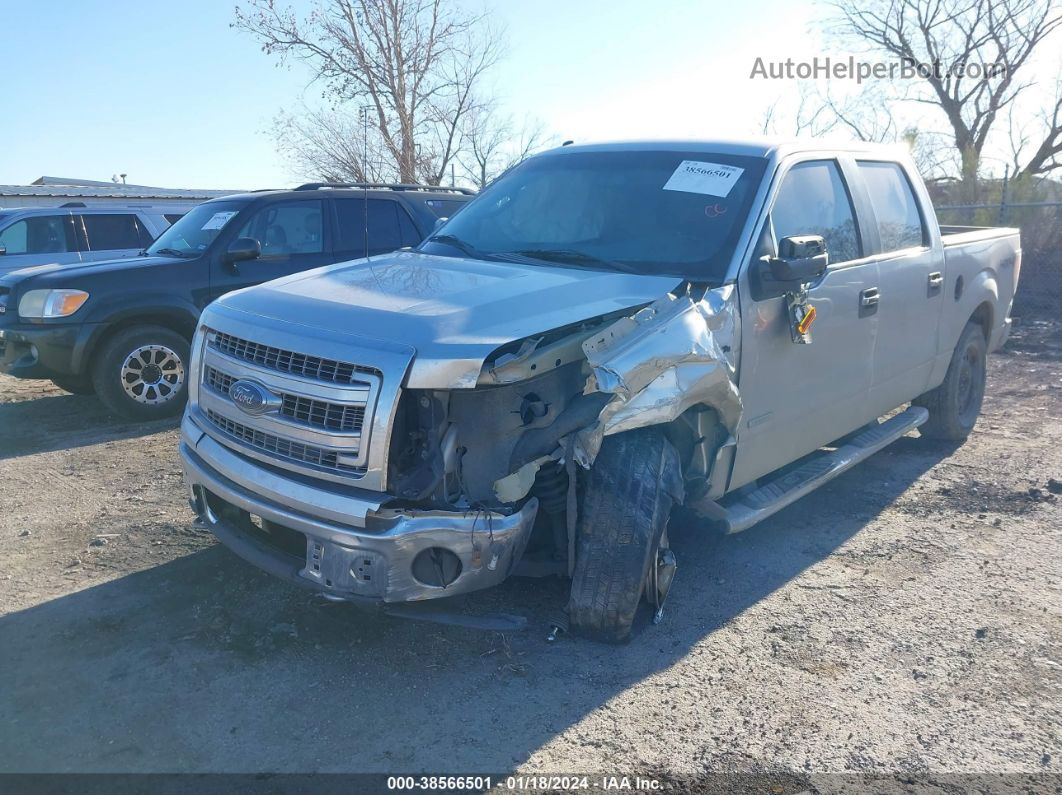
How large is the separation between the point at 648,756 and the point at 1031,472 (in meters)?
4.38

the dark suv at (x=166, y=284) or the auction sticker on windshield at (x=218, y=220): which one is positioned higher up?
the auction sticker on windshield at (x=218, y=220)

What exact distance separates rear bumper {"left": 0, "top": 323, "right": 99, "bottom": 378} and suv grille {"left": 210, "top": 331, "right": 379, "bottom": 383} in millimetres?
4054

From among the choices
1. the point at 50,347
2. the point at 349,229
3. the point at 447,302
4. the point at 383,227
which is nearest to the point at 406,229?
the point at 383,227

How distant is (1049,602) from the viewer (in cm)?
407

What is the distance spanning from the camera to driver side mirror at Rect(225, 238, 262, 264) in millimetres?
7141

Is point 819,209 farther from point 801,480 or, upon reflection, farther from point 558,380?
point 558,380

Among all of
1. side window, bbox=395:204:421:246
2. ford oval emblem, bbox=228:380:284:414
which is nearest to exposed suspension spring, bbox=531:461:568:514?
ford oval emblem, bbox=228:380:284:414

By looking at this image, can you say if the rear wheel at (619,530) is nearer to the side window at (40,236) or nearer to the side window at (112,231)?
the side window at (112,231)

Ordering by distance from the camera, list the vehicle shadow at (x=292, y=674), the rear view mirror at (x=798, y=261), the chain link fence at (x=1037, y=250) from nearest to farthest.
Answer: the vehicle shadow at (x=292, y=674) → the rear view mirror at (x=798, y=261) → the chain link fence at (x=1037, y=250)

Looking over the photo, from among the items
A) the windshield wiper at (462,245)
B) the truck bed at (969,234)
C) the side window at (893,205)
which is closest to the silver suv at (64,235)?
the windshield wiper at (462,245)

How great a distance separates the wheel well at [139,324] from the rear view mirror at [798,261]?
4891mm

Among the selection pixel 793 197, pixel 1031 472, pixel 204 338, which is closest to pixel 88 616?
pixel 204 338

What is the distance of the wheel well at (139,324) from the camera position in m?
7.14

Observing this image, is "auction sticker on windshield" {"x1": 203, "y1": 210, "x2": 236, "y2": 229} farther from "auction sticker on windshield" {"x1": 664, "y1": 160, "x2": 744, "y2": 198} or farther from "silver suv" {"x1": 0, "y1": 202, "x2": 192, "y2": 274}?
"auction sticker on windshield" {"x1": 664, "y1": 160, "x2": 744, "y2": 198}
